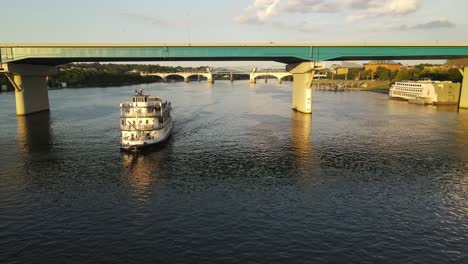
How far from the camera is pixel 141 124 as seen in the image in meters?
58.1

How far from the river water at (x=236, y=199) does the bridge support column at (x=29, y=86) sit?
28.2 m

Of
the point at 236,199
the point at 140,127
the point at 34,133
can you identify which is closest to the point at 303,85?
the point at 140,127

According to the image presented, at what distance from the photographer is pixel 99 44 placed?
281 ft

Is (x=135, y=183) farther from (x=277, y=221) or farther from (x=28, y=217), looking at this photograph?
(x=277, y=221)

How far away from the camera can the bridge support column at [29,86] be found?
89.4 m

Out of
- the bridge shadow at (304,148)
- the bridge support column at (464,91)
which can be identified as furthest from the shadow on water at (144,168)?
the bridge support column at (464,91)

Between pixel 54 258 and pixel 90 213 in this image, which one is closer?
pixel 54 258

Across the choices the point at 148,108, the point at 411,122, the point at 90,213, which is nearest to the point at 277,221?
the point at 90,213

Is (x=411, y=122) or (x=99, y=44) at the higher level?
(x=99, y=44)

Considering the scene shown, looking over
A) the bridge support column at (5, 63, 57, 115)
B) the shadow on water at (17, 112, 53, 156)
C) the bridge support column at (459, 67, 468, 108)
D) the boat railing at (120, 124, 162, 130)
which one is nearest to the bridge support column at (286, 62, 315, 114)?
the boat railing at (120, 124, 162, 130)

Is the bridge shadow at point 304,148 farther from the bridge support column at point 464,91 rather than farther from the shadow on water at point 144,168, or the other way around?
the bridge support column at point 464,91

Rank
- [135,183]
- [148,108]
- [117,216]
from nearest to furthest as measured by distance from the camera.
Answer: [117,216] < [135,183] < [148,108]

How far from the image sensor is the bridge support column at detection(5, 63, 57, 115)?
8940 centimetres

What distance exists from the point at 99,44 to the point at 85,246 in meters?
70.8
